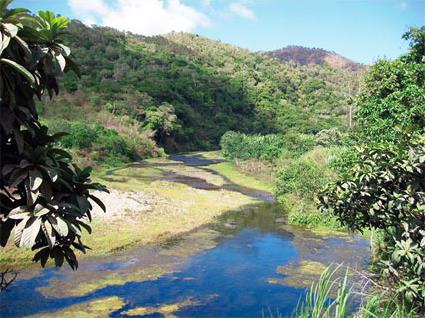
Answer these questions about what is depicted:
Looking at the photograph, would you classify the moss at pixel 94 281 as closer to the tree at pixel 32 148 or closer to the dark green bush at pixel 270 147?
the tree at pixel 32 148

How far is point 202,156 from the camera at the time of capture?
2163 inches

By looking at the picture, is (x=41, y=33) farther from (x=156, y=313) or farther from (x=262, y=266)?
(x=262, y=266)

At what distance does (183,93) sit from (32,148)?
68.7m

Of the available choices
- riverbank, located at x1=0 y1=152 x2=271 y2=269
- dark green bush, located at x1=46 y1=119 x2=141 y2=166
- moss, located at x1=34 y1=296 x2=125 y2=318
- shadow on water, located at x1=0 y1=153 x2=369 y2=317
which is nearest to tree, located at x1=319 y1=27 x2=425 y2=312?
shadow on water, located at x1=0 y1=153 x2=369 y2=317

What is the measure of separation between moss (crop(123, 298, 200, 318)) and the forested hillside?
28787 millimetres

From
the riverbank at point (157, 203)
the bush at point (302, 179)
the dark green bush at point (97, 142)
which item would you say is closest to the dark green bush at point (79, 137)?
the dark green bush at point (97, 142)

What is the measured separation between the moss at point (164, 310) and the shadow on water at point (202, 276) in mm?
25

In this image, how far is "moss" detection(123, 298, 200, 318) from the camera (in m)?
12.0

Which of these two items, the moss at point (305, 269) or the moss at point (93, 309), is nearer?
the moss at point (93, 309)

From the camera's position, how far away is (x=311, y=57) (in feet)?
506

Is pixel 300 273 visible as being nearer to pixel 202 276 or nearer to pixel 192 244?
pixel 202 276

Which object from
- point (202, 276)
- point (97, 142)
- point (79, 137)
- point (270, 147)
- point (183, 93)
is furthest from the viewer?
point (183, 93)

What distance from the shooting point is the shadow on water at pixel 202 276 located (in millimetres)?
12465

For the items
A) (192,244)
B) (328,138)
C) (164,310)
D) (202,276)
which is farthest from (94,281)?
(328,138)
